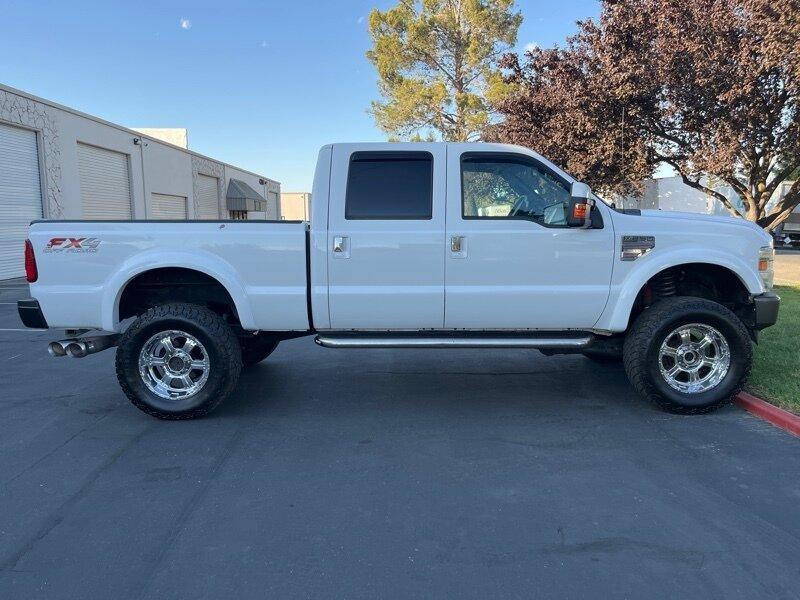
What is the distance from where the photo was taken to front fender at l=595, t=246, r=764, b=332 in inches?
190

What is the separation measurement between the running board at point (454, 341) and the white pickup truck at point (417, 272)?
17 millimetres

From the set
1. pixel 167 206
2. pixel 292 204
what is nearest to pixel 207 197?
pixel 167 206

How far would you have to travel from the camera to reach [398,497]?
3.48 m

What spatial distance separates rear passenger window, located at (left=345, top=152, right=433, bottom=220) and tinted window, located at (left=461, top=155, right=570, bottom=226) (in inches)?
13.4

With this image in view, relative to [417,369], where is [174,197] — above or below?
above

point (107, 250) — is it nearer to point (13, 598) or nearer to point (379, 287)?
point (379, 287)

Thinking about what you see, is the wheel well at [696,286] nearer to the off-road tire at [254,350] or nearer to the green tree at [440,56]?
the off-road tire at [254,350]

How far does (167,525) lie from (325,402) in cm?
230

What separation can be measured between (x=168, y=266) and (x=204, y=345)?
723mm

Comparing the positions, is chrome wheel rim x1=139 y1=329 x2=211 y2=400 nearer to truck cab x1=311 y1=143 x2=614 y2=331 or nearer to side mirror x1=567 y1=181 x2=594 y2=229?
truck cab x1=311 y1=143 x2=614 y2=331

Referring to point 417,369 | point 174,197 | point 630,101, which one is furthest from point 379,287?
point 174,197

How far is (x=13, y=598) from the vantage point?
8.43ft

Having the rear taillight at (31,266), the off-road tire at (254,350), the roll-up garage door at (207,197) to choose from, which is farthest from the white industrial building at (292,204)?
the rear taillight at (31,266)

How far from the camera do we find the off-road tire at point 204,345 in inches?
189
